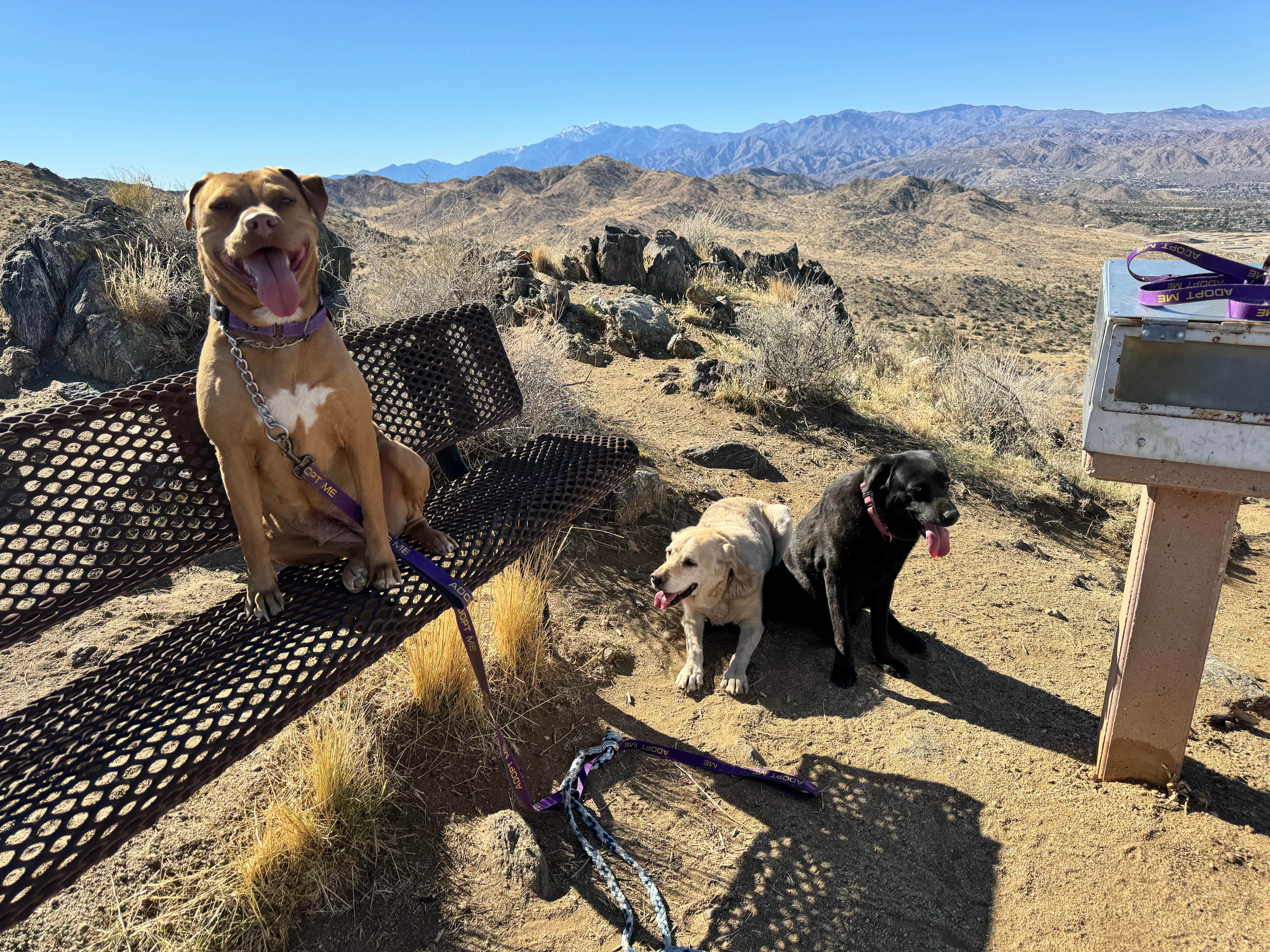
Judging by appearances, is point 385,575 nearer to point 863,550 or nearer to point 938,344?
point 863,550

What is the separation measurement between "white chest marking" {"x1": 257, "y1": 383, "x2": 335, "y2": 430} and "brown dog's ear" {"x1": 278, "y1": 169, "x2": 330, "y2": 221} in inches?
21.0

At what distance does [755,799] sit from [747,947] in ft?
2.08

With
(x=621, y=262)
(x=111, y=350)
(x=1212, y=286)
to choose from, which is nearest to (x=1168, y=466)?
(x=1212, y=286)

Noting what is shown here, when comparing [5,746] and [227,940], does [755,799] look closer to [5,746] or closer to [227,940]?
[227,940]

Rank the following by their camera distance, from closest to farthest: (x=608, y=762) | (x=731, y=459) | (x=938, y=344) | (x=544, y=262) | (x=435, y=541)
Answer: (x=435, y=541)
(x=608, y=762)
(x=731, y=459)
(x=544, y=262)
(x=938, y=344)

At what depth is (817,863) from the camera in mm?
2559

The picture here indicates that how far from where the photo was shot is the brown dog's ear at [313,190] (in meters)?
2.26

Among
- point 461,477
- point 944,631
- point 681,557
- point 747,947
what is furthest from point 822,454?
point 747,947

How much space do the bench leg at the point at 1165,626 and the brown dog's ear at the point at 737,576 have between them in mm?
1515

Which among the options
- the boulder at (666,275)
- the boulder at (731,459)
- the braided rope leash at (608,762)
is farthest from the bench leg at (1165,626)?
the boulder at (666,275)

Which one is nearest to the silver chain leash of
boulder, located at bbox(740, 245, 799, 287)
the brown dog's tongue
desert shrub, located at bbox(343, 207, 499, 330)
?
the brown dog's tongue

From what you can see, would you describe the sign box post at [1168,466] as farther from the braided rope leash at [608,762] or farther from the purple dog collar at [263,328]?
the purple dog collar at [263,328]

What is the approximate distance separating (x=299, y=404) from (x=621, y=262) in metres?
9.67

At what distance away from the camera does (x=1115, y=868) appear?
2.48 meters
